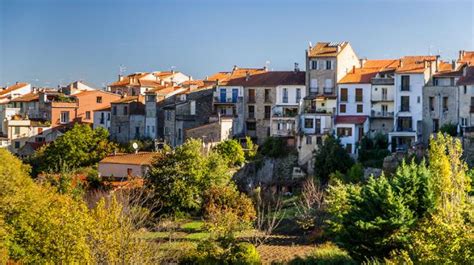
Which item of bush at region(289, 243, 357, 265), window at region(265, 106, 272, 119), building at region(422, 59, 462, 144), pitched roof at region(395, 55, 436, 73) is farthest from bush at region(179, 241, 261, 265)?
window at region(265, 106, 272, 119)

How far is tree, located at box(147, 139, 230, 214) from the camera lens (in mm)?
40406

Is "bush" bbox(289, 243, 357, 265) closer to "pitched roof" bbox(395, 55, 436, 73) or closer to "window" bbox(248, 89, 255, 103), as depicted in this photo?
"pitched roof" bbox(395, 55, 436, 73)

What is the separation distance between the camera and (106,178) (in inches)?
1893

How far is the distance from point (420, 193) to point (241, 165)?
21.1 meters

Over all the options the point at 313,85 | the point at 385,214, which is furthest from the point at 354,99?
the point at 385,214

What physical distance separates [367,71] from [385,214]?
2430 cm

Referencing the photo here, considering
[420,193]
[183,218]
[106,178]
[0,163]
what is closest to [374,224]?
[420,193]

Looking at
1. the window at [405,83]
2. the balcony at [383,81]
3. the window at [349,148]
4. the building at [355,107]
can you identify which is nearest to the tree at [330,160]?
the window at [349,148]

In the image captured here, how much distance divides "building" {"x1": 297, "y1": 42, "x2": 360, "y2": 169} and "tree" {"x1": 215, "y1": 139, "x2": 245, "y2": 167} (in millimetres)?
3560

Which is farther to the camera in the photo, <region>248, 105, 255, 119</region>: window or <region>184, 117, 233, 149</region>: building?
<region>248, 105, 255, 119</region>: window

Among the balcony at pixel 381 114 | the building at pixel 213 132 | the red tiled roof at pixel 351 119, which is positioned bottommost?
the building at pixel 213 132

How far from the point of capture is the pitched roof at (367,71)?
4919cm

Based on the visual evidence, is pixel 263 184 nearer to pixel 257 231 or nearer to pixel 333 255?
pixel 257 231

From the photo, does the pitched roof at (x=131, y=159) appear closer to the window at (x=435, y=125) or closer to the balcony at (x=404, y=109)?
the balcony at (x=404, y=109)
